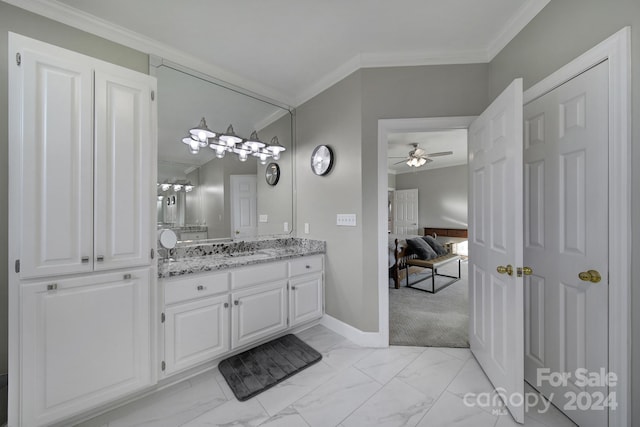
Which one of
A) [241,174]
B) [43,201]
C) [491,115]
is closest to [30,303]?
[43,201]

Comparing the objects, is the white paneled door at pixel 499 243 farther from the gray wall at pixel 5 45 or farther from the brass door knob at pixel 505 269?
the gray wall at pixel 5 45

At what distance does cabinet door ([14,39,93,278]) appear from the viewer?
119 centimetres

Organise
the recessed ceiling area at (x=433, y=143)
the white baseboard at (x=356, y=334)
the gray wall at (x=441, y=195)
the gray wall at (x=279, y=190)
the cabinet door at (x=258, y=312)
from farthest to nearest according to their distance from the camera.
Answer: the gray wall at (x=441, y=195), the recessed ceiling area at (x=433, y=143), the gray wall at (x=279, y=190), the white baseboard at (x=356, y=334), the cabinet door at (x=258, y=312)

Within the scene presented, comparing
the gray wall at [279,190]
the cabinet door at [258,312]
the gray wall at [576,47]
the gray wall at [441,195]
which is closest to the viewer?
the gray wall at [576,47]

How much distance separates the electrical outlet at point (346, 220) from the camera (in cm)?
228

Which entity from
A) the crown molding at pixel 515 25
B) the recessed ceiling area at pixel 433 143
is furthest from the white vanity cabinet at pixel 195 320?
the recessed ceiling area at pixel 433 143

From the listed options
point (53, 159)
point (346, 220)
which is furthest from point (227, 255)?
point (53, 159)

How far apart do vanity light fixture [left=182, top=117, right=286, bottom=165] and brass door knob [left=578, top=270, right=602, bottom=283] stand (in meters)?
2.63

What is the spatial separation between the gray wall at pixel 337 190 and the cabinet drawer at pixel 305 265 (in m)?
0.11

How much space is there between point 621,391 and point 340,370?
1561 mm

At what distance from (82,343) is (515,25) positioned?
140 inches

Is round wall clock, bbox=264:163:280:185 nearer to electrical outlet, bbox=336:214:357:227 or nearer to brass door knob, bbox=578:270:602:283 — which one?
electrical outlet, bbox=336:214:357:227

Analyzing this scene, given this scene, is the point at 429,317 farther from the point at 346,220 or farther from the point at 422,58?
the point at 422,58

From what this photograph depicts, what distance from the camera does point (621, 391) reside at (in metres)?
1.16
